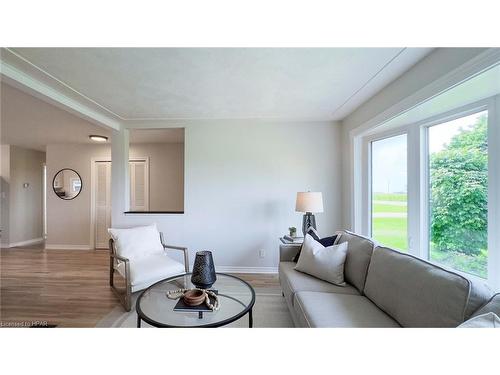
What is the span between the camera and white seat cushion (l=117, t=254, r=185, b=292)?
2.13 meters

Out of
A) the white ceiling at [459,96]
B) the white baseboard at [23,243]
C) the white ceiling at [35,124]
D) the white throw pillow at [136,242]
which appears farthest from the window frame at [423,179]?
the white baseboard at [23,243]

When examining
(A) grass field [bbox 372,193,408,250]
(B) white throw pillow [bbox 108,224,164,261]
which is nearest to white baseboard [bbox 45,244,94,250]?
(B) white throw pillow [bbox 108,224,164,261]

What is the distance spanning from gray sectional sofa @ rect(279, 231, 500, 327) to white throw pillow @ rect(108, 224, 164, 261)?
177 centimetres

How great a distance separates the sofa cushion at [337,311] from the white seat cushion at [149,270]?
1.48 metres

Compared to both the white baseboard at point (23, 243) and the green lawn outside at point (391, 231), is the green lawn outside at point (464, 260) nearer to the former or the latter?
the green lawn outside at point (391, 231)

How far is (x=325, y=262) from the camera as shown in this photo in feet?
6.08

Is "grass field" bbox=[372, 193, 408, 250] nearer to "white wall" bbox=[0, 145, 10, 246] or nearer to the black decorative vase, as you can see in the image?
the black decorative vase

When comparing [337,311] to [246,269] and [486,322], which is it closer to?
[486,322]

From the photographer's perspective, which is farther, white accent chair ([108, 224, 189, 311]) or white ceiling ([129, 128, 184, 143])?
white ceiling ([129, 128, 184, 143])

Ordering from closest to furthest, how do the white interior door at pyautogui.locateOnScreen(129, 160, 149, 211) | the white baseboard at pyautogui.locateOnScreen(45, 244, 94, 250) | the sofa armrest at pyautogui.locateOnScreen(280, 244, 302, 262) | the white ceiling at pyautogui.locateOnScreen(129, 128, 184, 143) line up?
the sofa armrest at pyautogui.locateOnScreen(280, 244, 302, 262), the white ceiling at pyautogui.locateOnScreen(129, 128, 184, 143), the white baseboard at pyautogui.locateOnScreen(45, 244, 94, 250), the white interior door at pyautogui.locateOnScreen(129, 160, 149, 211)
